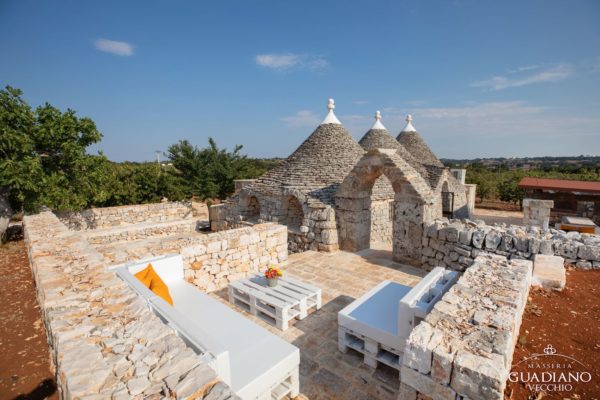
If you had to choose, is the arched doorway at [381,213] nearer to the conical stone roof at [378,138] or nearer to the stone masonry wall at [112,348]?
the conical stone roof at [378,138]

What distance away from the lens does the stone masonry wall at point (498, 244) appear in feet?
17.0

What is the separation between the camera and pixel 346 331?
3.99 m

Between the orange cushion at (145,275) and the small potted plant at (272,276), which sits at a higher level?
the orange cushion at (145,275)

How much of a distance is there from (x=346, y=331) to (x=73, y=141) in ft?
34.7

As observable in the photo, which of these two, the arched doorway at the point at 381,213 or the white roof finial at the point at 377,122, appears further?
the white roof finial at the point at 377,122

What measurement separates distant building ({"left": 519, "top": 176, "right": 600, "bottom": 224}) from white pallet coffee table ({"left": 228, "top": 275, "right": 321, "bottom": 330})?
53.0 feet

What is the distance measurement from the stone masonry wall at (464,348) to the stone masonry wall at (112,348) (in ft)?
5.24

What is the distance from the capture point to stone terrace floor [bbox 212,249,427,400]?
3.47 meters

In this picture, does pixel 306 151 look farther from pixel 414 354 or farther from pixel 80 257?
pixel 414 354

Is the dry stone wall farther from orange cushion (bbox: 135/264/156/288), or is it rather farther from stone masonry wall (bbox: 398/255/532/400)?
stone masonry wall (bbox: 398/255/532/400)

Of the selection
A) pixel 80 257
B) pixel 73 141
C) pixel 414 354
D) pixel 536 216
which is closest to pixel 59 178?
pixel 73 141

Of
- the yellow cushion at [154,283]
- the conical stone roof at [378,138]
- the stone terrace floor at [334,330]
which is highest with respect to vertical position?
the conical stone roof at [378,138]

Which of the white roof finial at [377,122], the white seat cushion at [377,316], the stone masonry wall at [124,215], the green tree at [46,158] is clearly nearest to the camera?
the white seat cushion at [377,316]

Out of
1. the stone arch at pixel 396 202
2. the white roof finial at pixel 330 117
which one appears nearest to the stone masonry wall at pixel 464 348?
the stone arch at pixel 396 202
